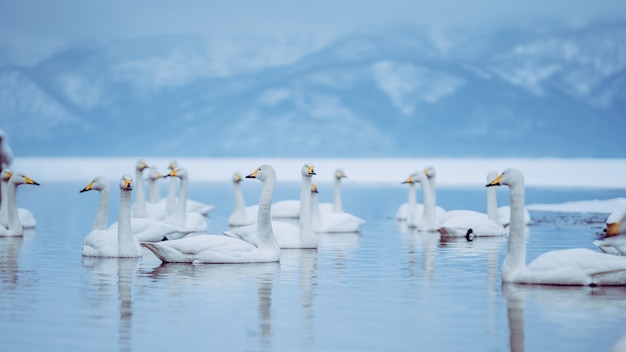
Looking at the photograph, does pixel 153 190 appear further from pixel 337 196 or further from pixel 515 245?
pixel 515 245

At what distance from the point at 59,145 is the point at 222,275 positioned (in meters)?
99.2

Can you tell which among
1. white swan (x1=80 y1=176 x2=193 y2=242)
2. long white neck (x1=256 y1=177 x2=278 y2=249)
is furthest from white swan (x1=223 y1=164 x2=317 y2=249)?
long white neck (x1=256 y1=177 x2=278 y2=249)

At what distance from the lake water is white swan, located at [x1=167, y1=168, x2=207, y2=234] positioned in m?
3.02

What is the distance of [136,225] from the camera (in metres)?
17.5

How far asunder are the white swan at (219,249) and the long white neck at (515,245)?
3.34 meters

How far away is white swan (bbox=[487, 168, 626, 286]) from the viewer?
1164cm

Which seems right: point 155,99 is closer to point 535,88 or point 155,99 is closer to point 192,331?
point 535,88

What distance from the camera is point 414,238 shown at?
19.6 m

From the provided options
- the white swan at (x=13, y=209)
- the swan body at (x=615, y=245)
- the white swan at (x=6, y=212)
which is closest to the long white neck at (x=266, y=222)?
the swan body at (x=615, y=245)

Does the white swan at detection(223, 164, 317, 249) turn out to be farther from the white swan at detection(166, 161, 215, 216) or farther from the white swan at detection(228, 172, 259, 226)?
the white swan at detection(166, 161, 215, 216)

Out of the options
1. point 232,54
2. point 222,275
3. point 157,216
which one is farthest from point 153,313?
point 232,54

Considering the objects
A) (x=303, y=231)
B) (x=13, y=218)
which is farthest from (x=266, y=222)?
(x=13, y=218)

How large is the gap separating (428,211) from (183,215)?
462 cm

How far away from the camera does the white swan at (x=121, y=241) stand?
14781 mm
